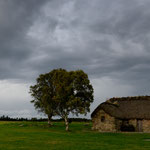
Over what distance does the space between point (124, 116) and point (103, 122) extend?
15.8ft

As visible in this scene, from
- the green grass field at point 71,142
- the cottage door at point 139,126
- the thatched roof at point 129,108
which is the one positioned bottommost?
the green grass field at point 71,142

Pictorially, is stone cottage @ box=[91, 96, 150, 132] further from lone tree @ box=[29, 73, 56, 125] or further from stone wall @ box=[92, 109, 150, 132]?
lone tree @ box=[29, 73, 56, 125]

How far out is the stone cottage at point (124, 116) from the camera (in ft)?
177

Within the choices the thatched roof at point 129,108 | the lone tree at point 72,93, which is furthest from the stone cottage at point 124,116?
the lone tree at point 72,93

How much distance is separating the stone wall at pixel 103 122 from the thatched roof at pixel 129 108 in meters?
0.90

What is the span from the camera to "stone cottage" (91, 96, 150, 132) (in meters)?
53.8

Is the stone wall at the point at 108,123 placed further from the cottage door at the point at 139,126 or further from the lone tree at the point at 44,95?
the lone tree at the point at 44,95

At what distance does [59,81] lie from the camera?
54062 mm

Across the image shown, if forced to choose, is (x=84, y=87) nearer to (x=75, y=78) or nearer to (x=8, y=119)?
(x=75, y=78)

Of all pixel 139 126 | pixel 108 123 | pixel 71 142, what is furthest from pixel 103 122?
pixel 71 142

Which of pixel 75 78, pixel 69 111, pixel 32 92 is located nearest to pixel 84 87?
pixel 75 78

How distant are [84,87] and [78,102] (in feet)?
12.2

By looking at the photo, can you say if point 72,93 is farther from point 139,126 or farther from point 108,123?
point 139,126

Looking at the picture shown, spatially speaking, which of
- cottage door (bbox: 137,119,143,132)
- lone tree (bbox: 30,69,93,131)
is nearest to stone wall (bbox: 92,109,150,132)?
cottage door (bbox: 137,119,143,132)
